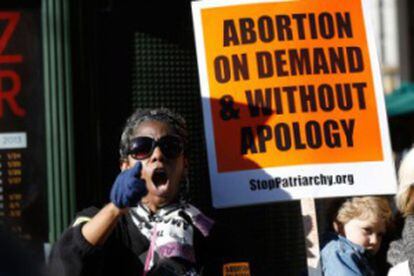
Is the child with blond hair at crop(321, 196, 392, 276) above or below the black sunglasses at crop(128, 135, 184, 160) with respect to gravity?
below

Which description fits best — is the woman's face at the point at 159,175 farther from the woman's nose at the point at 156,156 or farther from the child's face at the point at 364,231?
the child's face at the point at 364,231

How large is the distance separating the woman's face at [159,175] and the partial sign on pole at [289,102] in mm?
567

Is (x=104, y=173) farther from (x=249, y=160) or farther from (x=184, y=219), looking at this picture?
(x=184, y=219)

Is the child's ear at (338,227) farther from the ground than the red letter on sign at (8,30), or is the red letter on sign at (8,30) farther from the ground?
the red letter on sign at (8,30)

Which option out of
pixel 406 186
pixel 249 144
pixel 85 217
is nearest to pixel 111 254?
pixel 85 217

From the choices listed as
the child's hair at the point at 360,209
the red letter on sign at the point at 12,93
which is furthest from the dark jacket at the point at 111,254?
the red letter on sign at the point at 12,93

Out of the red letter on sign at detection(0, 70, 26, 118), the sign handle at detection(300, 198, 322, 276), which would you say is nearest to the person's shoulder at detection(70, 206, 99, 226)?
the sign handle at detection(300, 198, 322, 276)

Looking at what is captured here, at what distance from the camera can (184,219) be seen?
3.58 m

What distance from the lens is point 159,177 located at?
3574mm

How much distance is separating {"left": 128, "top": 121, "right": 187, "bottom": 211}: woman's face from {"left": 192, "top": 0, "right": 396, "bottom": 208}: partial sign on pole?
1.86 ft

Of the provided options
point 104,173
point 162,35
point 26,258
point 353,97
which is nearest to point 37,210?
point 104,173

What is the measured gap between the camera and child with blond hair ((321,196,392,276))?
468 cm

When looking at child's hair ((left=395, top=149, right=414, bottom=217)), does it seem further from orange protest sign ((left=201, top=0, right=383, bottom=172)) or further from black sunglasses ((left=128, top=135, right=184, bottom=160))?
black sunglasses ((left=128, top=135, right=184, bottom=160))

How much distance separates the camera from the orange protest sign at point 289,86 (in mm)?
4219
